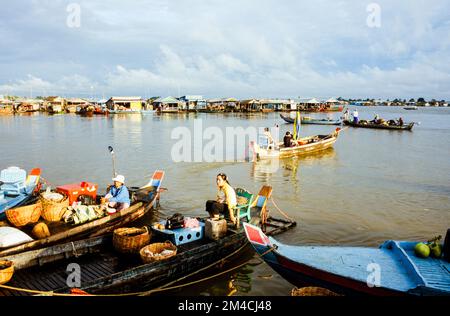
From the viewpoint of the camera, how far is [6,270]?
5.39 metres

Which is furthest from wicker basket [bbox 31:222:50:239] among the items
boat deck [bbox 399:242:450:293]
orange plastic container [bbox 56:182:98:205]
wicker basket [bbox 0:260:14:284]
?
boat deck [bbox 399:242:450:293]

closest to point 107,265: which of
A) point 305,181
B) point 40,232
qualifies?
point 40,232

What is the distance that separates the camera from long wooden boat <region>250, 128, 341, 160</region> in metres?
19.3

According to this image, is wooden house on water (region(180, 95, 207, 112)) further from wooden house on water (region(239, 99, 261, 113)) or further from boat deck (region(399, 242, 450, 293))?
boat deck (region(399, 242, 450, 293))

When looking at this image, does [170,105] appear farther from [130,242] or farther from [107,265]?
[107,265]

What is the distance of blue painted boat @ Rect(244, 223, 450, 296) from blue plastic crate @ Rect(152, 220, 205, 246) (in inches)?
65.4

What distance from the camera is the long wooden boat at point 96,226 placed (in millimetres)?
6597

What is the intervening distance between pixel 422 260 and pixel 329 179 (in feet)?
33.2

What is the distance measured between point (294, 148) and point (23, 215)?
1612cm

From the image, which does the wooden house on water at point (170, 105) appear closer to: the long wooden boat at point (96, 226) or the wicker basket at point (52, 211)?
the long wooden boat at point (96, 226)

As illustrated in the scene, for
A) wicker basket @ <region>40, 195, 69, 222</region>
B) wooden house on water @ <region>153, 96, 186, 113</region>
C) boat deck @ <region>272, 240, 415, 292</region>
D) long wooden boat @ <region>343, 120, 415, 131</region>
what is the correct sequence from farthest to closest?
wooden house on water @ <region>153, 96, 186, 113</region>
long wooden boat @ <region>343, 120, 415, 131</region>
wicker basket @ <region>40, 195, 69, 222</region>
boat deck @ <region>272, 240, 415, 292</region>

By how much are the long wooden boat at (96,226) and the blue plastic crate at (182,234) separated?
165 centimetres
